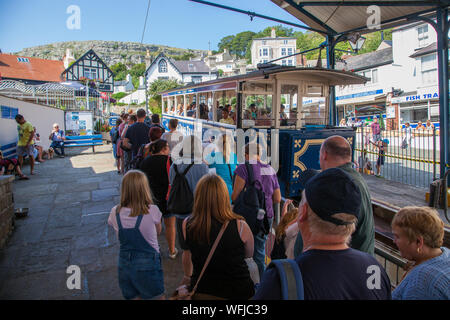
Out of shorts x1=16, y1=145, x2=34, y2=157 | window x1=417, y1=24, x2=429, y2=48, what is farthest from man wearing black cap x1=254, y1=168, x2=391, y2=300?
window x1=417, y1=24, x2=429, y2=48

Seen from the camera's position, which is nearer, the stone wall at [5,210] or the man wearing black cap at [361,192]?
the man wearing black cap at [361,192]

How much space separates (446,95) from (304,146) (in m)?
3.29

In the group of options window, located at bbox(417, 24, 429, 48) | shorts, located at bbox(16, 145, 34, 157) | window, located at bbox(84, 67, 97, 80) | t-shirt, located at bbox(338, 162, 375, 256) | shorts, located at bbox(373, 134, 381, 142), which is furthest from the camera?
window, located at bbox(84, 67, 97, 80)

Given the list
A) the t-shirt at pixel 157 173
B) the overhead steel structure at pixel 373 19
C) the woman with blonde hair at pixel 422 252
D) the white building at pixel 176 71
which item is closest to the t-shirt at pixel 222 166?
the t-shirt at pixel 157 173

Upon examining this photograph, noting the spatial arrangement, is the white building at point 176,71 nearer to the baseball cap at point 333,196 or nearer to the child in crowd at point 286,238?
the child in crowd at point 286,238

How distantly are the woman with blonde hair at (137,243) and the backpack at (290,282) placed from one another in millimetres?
1902

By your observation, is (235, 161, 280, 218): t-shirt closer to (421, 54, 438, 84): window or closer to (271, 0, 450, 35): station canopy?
(271, 0, 450, 35): station canopy

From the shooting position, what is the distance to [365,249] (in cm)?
243

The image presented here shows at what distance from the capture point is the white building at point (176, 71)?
220 feet

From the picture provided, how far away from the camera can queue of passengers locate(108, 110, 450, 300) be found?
138cm

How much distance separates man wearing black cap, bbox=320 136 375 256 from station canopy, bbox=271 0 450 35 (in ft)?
18.2

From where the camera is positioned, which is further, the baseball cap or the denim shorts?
the denim shorts
